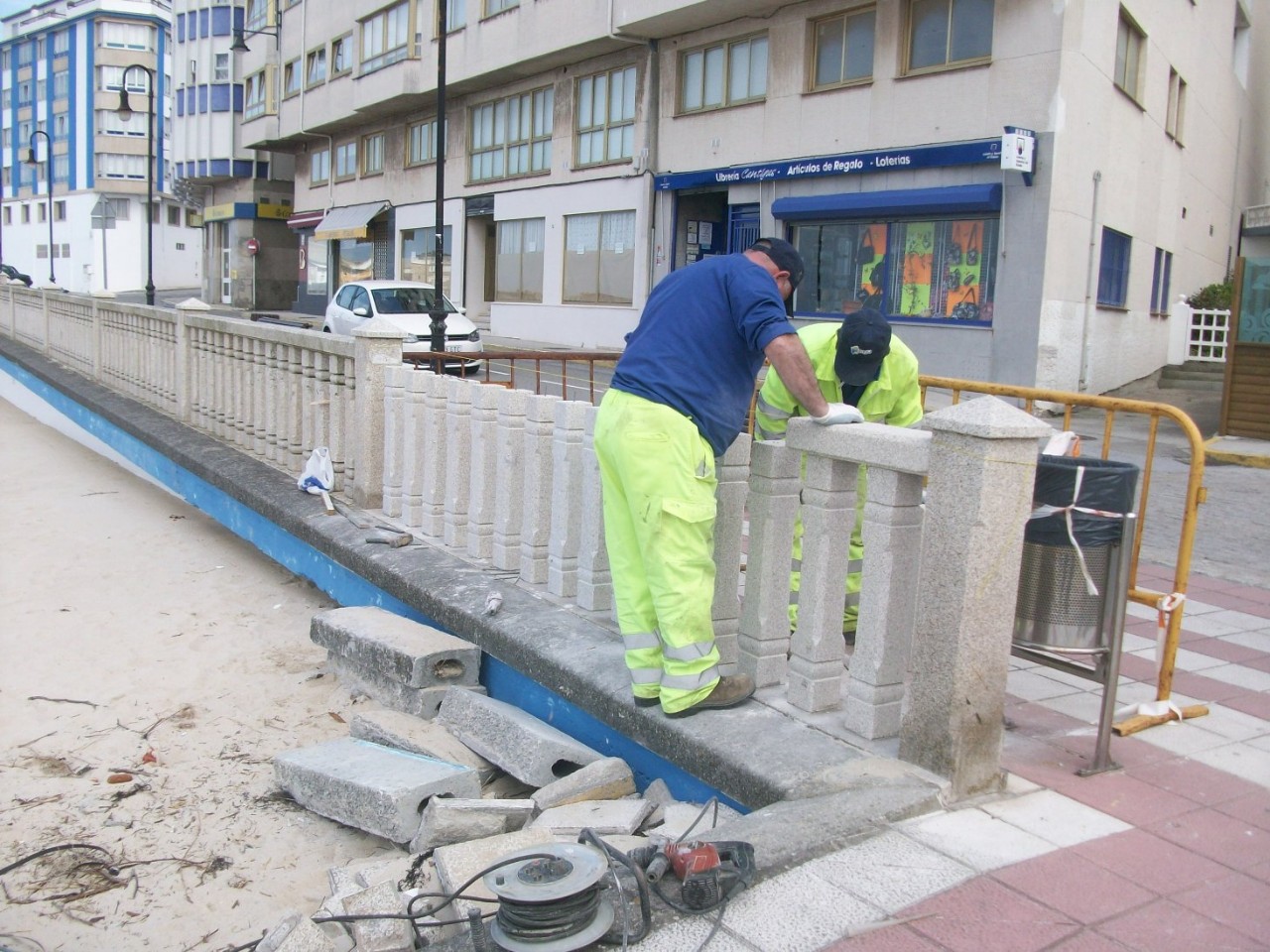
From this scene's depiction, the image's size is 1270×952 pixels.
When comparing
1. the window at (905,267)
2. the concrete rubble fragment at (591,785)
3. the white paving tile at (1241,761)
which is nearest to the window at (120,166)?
the window at (905,267)

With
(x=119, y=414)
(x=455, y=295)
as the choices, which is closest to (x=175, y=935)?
(x=119, y=414)

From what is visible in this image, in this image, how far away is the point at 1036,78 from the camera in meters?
16.5

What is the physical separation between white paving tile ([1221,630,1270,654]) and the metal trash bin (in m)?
2.21

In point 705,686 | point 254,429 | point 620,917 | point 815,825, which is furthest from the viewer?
point 254,429

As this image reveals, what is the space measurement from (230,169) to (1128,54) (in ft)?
123

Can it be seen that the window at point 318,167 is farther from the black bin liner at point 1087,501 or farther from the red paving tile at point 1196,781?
the red paving tile at point 1196,781

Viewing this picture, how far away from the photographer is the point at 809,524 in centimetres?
377

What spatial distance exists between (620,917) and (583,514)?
2.46m

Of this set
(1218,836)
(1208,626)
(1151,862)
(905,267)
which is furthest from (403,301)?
(1151,862)

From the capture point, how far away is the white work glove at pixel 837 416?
3.64 metres

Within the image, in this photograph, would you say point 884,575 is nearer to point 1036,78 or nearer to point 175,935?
point 175,935

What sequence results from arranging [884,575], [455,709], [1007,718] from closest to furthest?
1. [884,575]
2. [1007,718]
3. [455,709]

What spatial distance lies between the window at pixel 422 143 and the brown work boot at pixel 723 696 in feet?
97.7

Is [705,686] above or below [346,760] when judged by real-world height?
above
